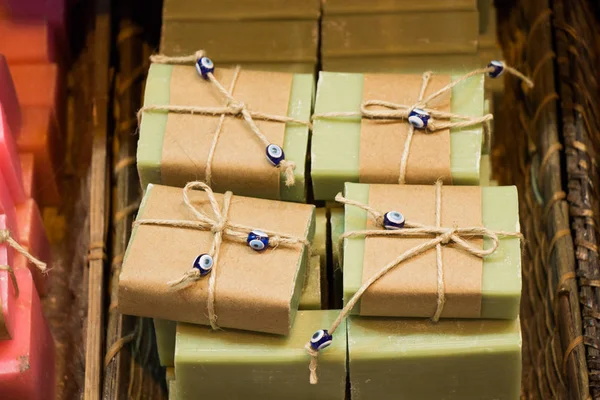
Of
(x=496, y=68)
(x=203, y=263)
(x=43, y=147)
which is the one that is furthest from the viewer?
(x=43, y=147)

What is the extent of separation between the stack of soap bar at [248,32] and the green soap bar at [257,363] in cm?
52

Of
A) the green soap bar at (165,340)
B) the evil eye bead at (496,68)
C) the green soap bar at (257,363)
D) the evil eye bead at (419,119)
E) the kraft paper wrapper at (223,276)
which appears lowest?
the green soap bar at (257,363)

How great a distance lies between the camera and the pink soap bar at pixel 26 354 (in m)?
1.35

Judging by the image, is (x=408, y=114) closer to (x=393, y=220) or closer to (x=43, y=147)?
(x=393, y=220)

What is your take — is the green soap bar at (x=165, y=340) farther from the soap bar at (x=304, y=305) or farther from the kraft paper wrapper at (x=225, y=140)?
the kraft paper wrapper at (x=225, y=140)

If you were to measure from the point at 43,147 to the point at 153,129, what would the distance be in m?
0.31

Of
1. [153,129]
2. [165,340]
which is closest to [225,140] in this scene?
[153,129]

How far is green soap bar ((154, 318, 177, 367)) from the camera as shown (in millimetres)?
1425

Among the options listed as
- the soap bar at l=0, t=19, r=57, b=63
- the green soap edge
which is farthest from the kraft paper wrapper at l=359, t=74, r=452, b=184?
the soap bar at l=0, t=19, r=57, b=63

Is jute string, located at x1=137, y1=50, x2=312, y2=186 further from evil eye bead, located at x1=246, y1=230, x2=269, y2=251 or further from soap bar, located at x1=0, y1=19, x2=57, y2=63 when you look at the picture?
soap bar, located at x1=0, y1=19, x2=57, y2=63

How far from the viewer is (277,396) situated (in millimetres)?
1382

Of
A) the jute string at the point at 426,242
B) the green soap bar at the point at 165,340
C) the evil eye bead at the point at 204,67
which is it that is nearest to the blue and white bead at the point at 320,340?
the jute string at the point at 426,242

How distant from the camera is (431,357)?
1332mm

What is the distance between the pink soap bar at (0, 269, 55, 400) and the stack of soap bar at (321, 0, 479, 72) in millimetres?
672
